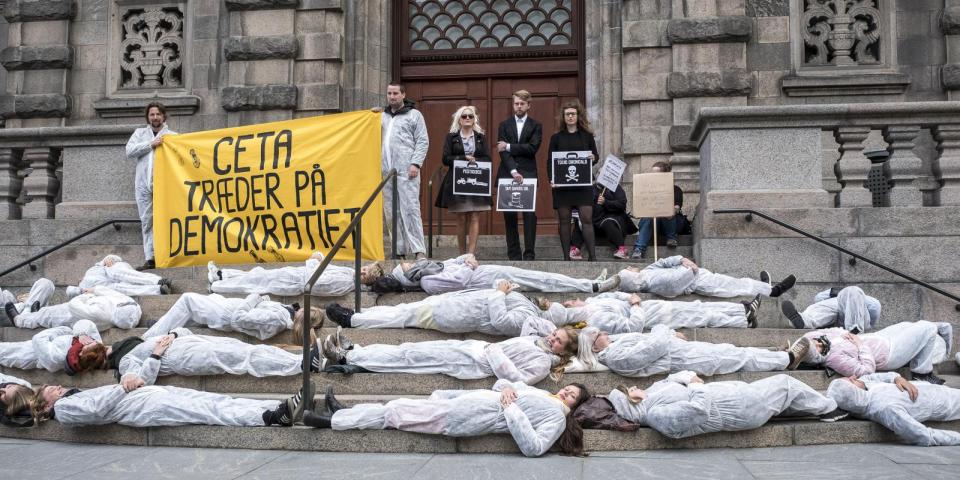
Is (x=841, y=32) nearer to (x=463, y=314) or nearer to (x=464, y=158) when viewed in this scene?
(x=464, y=158)

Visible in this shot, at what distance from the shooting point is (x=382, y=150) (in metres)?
11.0

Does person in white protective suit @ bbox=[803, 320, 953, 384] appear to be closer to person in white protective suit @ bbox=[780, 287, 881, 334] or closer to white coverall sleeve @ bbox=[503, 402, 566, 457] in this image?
person in white protective suit @ bbox=[780, 287, 881, 334]

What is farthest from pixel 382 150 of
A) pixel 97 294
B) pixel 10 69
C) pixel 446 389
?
pixel 10 69

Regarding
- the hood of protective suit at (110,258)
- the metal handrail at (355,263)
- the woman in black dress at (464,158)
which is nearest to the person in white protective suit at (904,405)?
the metal handrail at (355,263)

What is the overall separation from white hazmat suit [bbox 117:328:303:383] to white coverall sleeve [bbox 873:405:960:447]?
4588mm

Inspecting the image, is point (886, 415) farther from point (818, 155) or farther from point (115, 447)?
point (115, 447)

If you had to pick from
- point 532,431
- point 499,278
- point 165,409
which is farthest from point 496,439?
point 499,278

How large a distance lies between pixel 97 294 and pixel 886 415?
7384 millimetres

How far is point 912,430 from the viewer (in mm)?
6625

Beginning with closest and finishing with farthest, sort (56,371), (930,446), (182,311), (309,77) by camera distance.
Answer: (930,446), (56,371), (182,311), (309,77)

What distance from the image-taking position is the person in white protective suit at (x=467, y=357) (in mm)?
7488

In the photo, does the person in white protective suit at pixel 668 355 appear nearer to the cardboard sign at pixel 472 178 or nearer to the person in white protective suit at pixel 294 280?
the person in white protective suit at pixel 294 280

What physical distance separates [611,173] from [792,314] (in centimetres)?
331

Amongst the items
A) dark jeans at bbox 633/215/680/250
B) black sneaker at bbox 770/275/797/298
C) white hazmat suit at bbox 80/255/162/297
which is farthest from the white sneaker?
black sneaker at bbox 770/275/797/298
